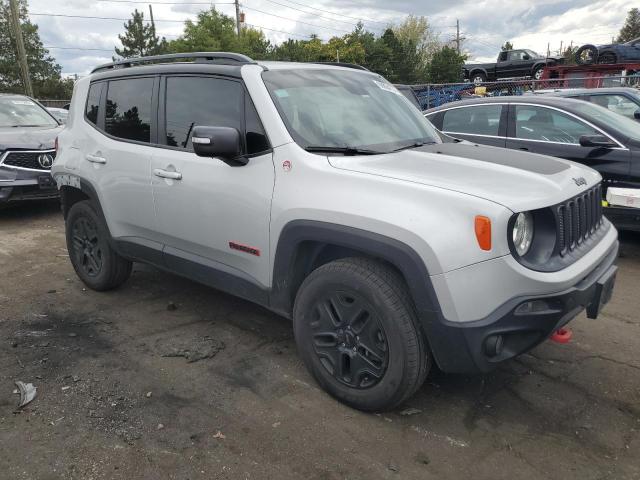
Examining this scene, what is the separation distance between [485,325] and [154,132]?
2660mm

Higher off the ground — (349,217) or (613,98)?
(613,98)

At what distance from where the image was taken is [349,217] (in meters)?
2.69

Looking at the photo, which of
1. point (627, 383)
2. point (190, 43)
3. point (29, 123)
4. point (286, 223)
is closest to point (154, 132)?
point (286, 223)

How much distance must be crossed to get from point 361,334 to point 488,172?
1052 mm

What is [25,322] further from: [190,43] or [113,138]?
[190,43]

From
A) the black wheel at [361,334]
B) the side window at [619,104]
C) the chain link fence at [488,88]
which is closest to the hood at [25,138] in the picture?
the black wheel at [361,334]

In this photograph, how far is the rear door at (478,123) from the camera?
6426mm

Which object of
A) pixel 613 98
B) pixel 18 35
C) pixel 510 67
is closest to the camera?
pixel 613 98

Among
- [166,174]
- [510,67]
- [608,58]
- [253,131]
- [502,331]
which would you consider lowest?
[502,331]

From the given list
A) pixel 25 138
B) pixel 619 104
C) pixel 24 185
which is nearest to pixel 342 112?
pixel 619 104

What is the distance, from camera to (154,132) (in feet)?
12.7

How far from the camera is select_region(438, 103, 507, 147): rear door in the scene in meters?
6.43

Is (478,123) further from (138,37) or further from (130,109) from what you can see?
(138,37)

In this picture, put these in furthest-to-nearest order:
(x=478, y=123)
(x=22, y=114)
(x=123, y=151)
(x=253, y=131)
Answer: (x=22, y=114)
(x=478, y=123)
(x=123, y=151)
(x=253, y=131)
